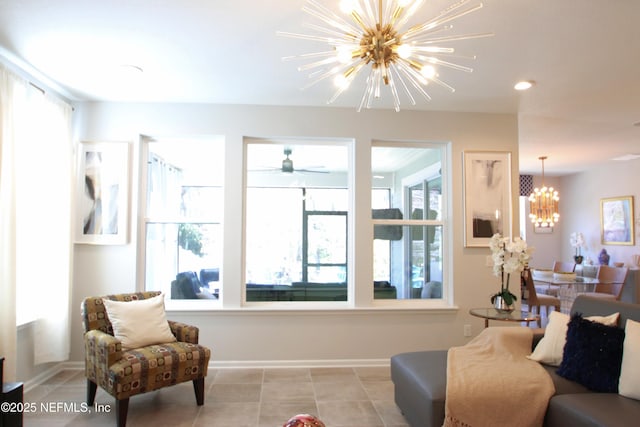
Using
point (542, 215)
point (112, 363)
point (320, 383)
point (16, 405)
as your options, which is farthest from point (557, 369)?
point (542, 215)

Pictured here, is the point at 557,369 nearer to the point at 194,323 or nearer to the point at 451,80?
the point at 451,80

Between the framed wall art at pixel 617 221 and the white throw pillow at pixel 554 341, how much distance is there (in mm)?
5570

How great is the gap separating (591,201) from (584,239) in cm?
77

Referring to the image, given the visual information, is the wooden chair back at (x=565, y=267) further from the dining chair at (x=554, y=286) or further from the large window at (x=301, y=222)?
the large window at (x=301, y=222)

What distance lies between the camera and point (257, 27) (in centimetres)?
251

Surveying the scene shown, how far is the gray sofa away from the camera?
192 centimetres

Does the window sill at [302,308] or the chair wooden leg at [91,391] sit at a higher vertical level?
the window sill at [302,308]

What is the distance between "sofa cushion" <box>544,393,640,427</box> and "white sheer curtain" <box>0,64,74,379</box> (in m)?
3.52

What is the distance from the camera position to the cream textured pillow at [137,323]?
114 inches

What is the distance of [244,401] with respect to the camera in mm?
3068

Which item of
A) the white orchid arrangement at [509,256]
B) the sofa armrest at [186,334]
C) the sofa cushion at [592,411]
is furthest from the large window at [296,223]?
the sofa cushion at [592,411]

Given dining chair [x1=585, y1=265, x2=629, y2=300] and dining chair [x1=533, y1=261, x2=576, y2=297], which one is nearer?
dining chair [x1=585, y1=265, x2=629, y2=300]

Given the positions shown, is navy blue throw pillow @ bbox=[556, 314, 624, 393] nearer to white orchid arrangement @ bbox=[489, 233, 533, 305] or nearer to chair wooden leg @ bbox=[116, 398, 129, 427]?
white orchid arrangement @ bbox=[489, 233, 533, 305]

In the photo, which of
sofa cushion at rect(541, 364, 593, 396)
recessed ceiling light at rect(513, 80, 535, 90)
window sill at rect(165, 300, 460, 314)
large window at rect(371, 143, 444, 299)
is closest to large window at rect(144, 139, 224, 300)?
window sill at rect(165, 300, 460, 314)
